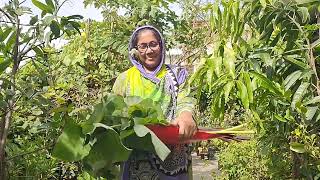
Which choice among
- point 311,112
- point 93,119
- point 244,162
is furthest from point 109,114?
point 244,162

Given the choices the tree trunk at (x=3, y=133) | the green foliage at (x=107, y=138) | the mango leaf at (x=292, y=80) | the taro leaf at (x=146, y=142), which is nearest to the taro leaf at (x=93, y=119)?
the green foliage at (x=107, y=138)

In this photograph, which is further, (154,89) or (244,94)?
(154,89)

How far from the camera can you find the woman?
1.99 metres

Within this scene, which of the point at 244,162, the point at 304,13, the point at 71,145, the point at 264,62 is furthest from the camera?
the point at 244,162

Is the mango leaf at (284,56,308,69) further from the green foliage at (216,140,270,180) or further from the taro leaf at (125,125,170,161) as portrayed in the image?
the green foliage at (216,140,270,180)

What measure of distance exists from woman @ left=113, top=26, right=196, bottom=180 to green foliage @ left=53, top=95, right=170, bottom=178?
534 mm

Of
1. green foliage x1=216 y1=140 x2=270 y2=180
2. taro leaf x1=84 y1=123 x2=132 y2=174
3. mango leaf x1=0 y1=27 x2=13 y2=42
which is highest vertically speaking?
mango leaf x1=0 y1=27 x2=13 y2=42

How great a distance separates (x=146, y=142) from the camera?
1407 millimetres

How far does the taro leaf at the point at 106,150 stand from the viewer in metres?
1.30

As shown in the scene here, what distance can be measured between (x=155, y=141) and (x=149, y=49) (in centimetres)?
75

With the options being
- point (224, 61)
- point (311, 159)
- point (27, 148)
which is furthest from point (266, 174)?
point (224, 61)

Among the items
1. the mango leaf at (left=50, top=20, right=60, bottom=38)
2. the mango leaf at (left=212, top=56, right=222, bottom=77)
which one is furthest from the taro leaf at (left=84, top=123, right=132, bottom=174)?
the mango leaf at (left=212, top=56, right=222, bottom=77)

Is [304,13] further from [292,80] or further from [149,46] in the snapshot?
[149,46]

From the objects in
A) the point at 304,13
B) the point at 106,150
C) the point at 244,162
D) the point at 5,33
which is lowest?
the point at 244,162
